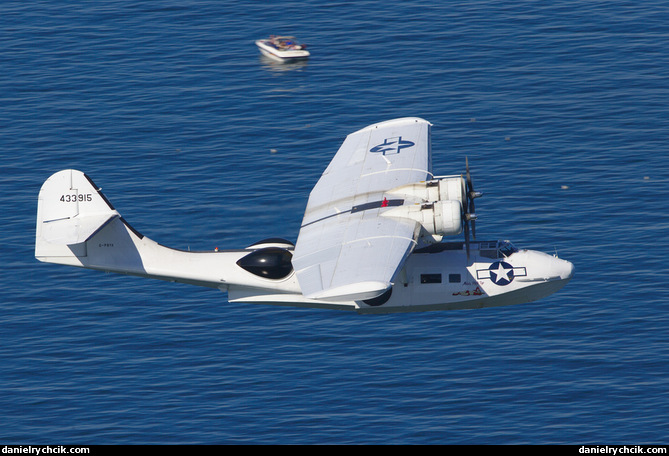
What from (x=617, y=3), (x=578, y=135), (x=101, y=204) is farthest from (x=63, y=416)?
(x=617, y=3)

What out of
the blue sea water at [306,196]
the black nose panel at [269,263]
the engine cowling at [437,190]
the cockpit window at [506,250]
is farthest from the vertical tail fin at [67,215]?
the cockpit window at [506,250]

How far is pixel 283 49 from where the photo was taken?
79438 millimetres

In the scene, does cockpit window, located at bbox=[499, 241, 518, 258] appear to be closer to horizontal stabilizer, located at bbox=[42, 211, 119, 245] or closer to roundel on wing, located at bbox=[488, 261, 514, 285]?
roundel on wing, located at bbox=[488, 261, 514, 285]

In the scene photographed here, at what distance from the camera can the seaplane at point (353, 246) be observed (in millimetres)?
43375

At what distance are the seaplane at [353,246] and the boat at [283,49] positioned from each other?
1287 inches

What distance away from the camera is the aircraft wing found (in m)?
38.2

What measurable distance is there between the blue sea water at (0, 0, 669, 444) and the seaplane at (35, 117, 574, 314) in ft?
8.98

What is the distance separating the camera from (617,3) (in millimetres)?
86250

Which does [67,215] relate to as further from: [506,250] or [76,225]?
[506,250]

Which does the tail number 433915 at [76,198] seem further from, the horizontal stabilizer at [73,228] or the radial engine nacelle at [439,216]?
the radial engine nacelle at [439,216]

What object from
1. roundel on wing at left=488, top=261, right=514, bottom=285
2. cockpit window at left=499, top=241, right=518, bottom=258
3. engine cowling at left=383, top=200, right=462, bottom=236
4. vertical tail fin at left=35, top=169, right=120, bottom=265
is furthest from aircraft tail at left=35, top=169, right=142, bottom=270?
cockpit window at left=499, top=241, right=518, bottom=258

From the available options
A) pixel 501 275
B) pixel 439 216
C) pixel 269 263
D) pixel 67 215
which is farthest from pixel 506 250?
pixel 67 215
